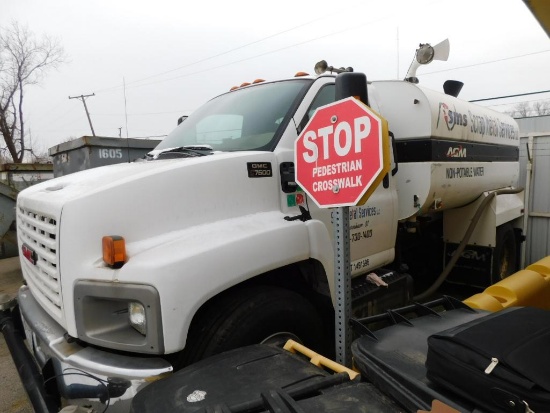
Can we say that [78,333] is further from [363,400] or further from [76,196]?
[363,400]

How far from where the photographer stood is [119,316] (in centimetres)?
204

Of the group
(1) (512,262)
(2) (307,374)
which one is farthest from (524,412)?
(1) (512,262)

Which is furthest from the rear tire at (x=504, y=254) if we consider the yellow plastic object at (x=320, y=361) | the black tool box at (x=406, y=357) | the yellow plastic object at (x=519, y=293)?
the yellow plastic object at (x=320, y=361)

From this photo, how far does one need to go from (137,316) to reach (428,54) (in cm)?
401

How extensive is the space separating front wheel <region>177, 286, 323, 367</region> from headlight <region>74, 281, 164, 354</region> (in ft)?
0.88

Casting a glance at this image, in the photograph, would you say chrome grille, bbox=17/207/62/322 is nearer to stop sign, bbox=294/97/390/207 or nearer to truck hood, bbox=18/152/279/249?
truck hood, bbox=18/152/279/249

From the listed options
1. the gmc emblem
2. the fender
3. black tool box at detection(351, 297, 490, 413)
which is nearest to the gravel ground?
the gmc emblem

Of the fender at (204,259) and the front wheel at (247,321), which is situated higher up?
the fender at (204,259)

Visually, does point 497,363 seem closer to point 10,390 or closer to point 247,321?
point 247,321

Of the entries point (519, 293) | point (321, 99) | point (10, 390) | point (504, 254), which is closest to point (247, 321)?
point (321, 99)

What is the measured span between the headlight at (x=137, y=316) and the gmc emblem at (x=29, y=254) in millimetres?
945

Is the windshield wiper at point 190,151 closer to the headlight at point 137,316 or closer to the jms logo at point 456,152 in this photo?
the headlight at point 137,316

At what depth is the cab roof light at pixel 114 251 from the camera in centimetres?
194

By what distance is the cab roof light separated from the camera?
76.2 inches
